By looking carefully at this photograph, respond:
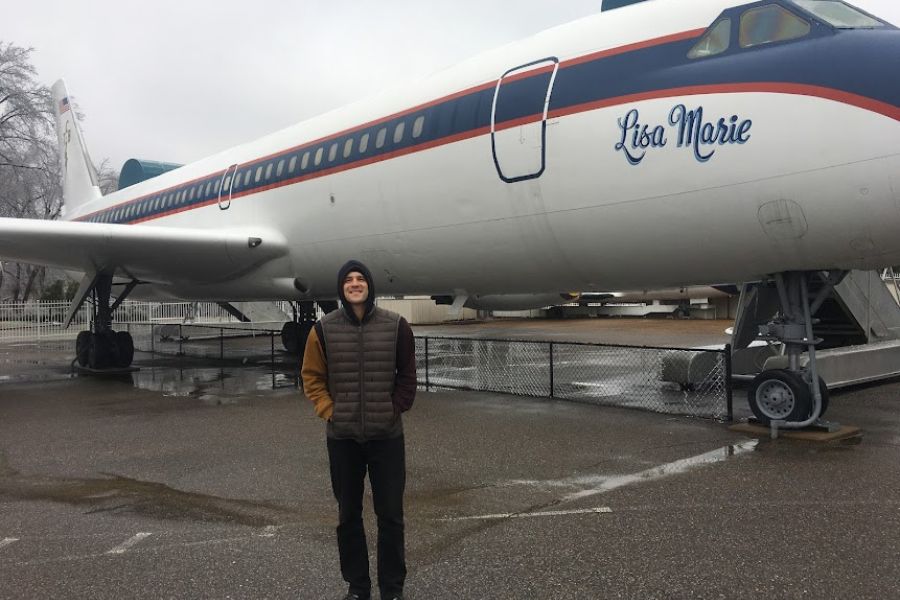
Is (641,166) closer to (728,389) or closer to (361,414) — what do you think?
(728,389)

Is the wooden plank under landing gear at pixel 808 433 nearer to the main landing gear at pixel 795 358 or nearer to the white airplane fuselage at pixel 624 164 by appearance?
the main landing gear at pixel 795 358

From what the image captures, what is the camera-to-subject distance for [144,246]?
37.1ft

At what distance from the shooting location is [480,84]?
7707 millimetres

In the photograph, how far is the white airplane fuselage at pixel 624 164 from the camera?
535 centimetres

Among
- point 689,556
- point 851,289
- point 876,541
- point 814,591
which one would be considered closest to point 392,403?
point 689,556

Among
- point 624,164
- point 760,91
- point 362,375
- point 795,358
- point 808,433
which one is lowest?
point 808,433

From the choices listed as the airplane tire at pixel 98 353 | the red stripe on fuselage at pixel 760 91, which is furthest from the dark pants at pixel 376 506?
the airplane tire at pixel 98 353

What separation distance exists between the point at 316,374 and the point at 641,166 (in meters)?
3.99

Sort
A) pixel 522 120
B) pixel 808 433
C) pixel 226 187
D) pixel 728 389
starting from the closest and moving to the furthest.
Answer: pixel 808 433
pixel 522 120
pixel 728 389
pixel 226 187

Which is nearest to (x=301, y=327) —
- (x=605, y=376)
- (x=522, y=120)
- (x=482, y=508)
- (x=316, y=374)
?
(x=605, y=376)

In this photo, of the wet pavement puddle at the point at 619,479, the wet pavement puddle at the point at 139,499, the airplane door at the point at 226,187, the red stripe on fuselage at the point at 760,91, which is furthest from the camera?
the airplane door at the point at 226,187

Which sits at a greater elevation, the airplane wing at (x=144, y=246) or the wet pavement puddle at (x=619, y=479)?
the airplane wing at (x=144, y=246)

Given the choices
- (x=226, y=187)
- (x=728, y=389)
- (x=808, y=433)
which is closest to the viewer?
(x=808, y=433)

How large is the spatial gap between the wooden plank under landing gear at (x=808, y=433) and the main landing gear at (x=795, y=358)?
3.6 inches
